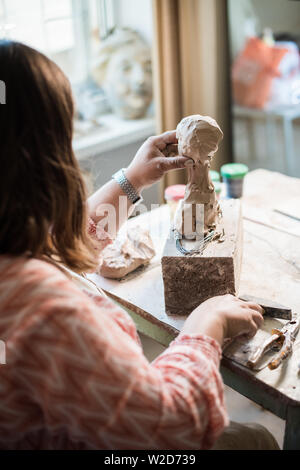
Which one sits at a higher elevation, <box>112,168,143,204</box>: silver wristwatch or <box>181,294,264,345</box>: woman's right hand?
<box>112,168,143,204</box>: silver wristwatch

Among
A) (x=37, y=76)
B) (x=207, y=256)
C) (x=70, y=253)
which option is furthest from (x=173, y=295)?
(x=37, y=76)

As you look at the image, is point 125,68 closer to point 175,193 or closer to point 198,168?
point 175,193

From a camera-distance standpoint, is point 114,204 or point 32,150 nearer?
point 32,150

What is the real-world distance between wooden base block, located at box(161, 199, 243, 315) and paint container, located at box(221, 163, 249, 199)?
1.81 feet

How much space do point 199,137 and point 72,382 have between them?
2.05 feet

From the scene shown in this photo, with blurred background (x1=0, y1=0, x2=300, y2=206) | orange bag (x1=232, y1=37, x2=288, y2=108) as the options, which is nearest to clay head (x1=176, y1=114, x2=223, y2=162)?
blurred background (x1=0, y1=0, x2=300, y2=206)

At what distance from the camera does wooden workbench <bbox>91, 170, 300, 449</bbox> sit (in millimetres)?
925

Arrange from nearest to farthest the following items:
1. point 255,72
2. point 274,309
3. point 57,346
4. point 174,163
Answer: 1. point 57,346
2. point 274,309
3. point 174,163
4. point 255,72

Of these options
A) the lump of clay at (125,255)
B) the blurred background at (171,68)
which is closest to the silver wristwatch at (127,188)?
the lump of clay at (125,255)

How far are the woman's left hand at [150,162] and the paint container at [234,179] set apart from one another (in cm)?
44

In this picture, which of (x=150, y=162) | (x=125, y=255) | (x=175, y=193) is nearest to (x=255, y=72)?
(x=175, y=193)

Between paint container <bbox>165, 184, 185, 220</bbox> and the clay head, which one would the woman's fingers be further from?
paint container <bbox>165, 184, 185, 220</bbox>

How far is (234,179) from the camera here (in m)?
1.67
